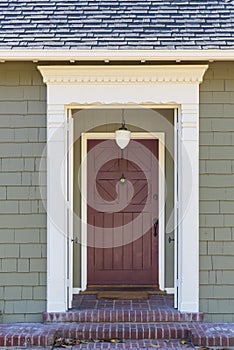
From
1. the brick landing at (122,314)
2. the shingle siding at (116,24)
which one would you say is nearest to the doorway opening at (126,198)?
the brick landing at (122,314)

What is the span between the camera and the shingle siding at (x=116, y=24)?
4.72 m

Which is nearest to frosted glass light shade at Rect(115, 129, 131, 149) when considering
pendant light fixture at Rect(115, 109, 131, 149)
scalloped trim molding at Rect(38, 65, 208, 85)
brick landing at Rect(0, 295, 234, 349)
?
pendant light fixture at Rect(115, 109, 131, 149)

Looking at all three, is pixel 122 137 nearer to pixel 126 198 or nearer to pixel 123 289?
pixel 126 198

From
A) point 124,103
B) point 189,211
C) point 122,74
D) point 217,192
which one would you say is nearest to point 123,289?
point 189,211

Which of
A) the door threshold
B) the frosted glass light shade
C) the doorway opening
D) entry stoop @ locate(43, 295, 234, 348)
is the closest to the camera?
entry stoop @ locate(43, 295, 234, 348)

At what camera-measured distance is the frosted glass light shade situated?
541cm

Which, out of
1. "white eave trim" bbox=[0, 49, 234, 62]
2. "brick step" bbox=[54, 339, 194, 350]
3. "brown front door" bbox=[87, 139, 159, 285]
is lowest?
"brick step" bbox=[54, 339, 194, 350]

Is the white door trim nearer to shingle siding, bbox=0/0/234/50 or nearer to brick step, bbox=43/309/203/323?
brick step, bbox=43/309/203/323

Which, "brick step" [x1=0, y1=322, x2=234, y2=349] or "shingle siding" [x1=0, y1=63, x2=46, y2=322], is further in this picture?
"shingle siding" [x1=0, y1=63, x2=46, y2=322]

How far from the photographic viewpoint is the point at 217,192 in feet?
15.7

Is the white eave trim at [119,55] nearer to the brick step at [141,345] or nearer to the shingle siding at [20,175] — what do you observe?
the shingle siding at [20,175]

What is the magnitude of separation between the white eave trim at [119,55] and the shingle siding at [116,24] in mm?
107

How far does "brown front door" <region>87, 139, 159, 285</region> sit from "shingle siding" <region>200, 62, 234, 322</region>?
1.24 meters

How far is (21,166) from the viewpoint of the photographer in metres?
4.79
